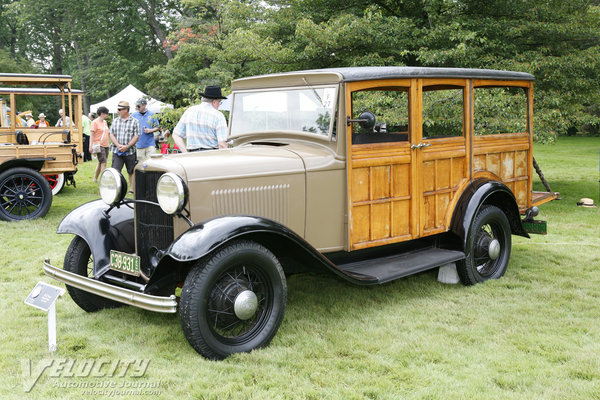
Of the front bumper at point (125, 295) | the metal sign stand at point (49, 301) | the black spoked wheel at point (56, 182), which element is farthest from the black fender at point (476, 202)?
the black spoked wheel at point (56, 182)

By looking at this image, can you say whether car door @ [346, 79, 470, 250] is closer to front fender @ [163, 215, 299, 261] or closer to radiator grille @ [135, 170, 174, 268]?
front fender @ [163, 215, 299, 261]

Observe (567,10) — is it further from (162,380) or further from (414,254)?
(162,380)

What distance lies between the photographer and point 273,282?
390cm

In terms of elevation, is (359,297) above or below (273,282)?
below

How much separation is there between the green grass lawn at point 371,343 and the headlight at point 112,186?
0.93 metres

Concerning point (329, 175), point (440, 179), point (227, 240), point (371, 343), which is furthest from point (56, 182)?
point (371, 343)

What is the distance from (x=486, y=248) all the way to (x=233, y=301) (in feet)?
9.20

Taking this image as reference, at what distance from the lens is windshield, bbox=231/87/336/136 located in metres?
4.54

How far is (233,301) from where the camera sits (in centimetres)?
373

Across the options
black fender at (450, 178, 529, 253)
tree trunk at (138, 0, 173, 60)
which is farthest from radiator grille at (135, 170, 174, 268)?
tree trunk at (138, 0, 173, 60)

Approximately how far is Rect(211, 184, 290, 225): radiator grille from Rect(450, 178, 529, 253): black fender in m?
1.78

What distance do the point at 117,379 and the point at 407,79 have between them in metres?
3.22

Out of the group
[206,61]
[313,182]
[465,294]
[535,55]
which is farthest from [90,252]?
[206,61]

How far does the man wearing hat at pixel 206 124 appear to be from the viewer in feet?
20.7
